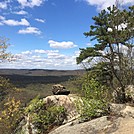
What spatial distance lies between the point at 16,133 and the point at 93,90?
5617mm

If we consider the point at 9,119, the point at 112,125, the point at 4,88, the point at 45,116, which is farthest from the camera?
the point at 4,88

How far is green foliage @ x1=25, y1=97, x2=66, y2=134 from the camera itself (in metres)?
12.8

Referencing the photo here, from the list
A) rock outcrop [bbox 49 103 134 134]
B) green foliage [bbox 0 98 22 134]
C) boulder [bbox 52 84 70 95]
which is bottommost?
green foliage [bbox 0 98 22 134]

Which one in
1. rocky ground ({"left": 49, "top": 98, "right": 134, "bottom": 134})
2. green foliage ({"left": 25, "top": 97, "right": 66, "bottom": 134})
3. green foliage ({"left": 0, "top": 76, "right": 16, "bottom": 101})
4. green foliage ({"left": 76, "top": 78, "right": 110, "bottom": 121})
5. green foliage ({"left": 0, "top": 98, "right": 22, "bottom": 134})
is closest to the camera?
rocky ground ({"left": 49, "top": 98, "right": 134, "bottom": 134})

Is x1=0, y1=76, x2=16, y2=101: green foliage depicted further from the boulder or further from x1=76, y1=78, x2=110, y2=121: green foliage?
x1=76, y1=78, x2=110, y2=121: green foliage

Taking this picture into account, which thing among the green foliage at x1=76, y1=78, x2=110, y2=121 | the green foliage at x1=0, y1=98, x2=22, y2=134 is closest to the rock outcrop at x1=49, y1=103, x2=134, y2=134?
the green foliage at x1=76, y1=78, x2=110, y2=121

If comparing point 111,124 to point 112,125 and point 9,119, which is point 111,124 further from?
point 9,119

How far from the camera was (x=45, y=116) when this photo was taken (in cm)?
1288

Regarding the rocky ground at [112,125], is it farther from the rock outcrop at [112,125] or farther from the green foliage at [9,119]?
the green foliage at [9,119]

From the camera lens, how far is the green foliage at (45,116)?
12766 mm

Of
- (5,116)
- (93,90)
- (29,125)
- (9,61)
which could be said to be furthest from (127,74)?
(9,61)

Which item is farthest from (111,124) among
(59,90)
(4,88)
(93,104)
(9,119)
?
(4,88)

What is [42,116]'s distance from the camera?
13.0m

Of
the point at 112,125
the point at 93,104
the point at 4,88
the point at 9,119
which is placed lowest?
the point at 9,119
